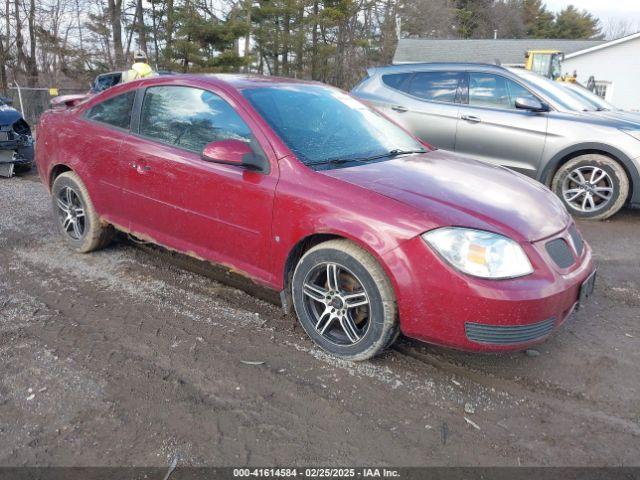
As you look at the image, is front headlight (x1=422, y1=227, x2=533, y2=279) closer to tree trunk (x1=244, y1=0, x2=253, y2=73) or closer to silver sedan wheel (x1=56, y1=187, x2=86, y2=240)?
silver sedan wheel (x1=56, y1=187, x2=86, y2=240)

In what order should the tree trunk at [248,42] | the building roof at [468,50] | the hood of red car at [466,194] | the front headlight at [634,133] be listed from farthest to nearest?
the building roof at [468,50]
the tree trunk at [248,42]
the front headlight at [634,133]
the hood of red car at [466,194]

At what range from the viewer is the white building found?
85.1ft

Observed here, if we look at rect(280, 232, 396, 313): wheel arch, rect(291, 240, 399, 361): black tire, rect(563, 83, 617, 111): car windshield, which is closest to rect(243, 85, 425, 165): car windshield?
rect(280, 232, 396, 313): wheel arch

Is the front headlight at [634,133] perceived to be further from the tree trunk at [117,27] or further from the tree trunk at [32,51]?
the tree trunk at [117,27]

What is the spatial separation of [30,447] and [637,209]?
7110 millimetres

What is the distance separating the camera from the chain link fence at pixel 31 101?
15.2 meters

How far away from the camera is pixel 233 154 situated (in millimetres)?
3055

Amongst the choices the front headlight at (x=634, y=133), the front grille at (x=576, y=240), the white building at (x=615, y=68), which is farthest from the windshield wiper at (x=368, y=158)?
the white building at (x=615, y=68)

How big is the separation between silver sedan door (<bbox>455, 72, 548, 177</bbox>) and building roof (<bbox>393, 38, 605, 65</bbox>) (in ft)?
87.0

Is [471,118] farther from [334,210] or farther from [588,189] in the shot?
[334,210]

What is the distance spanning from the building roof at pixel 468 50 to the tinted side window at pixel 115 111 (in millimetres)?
29560

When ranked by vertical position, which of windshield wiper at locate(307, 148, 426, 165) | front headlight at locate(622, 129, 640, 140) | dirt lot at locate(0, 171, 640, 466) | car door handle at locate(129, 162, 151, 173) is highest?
front headlight at locate(622, 129, 640, 140)

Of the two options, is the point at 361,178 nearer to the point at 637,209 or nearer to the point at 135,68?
the point at 637,209

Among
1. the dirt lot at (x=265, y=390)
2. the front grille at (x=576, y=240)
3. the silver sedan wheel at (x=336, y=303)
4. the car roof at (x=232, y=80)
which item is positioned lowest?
the dirt lot at (x=265, y=390)
